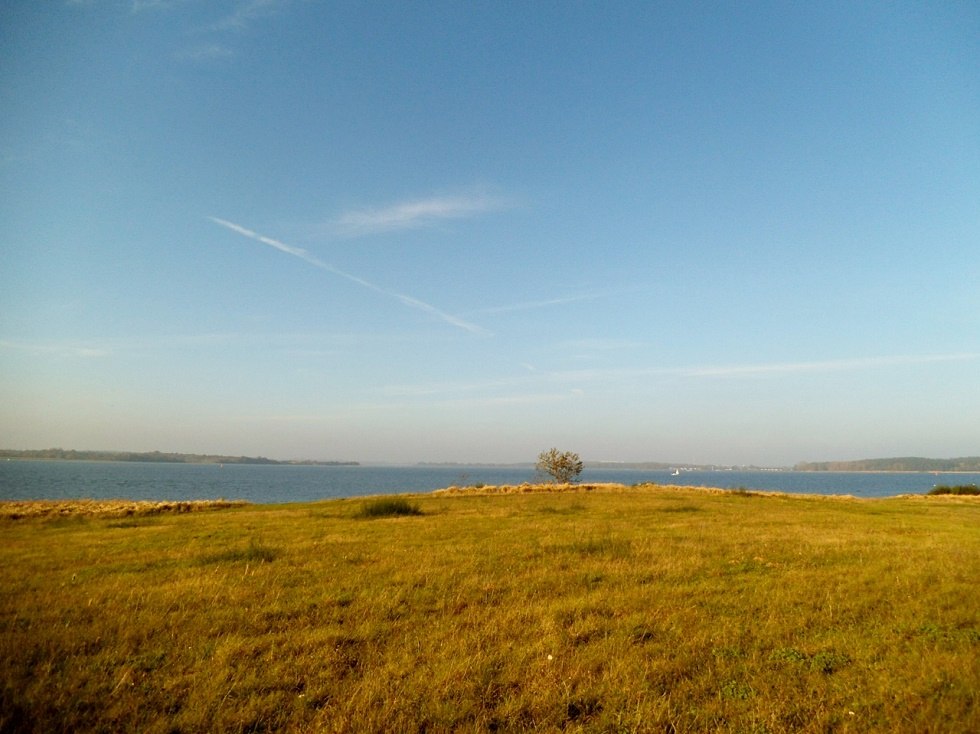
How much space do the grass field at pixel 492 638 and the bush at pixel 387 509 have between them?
1253 cm

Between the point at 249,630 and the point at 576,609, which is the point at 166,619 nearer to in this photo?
the point at 249,630

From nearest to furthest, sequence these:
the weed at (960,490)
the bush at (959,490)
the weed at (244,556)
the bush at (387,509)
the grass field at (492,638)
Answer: the grass field at (492,638), the weed at (244,556), the bush at (387,509), the weed at (960,490), the bush at (959,490)

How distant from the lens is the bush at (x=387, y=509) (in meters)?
31.3

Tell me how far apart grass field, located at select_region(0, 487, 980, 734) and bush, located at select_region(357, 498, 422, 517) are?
12.5 metres

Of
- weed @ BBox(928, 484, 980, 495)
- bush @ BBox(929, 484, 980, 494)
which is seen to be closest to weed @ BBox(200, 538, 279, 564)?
weed @ BBox(928, 484, 980, 495)

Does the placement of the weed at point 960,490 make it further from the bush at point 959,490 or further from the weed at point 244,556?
the weed at point 244,556

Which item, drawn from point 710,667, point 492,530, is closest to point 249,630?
point 710,667

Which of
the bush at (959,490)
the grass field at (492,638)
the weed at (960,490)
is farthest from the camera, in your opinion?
the bush at (959,490)

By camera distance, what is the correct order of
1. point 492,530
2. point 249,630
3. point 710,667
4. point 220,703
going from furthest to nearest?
1. point 492,530
2. point 249,630
3. point 710,667
4. point 220,703

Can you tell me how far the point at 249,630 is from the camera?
32.0 feet

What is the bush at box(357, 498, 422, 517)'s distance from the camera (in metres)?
31.3

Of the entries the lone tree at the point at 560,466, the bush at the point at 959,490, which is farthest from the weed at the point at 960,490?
the lone tree at the point at 560,466

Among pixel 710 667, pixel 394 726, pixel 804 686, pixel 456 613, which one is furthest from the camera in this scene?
pixel 456 613

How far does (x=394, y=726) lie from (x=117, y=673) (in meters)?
4.52
